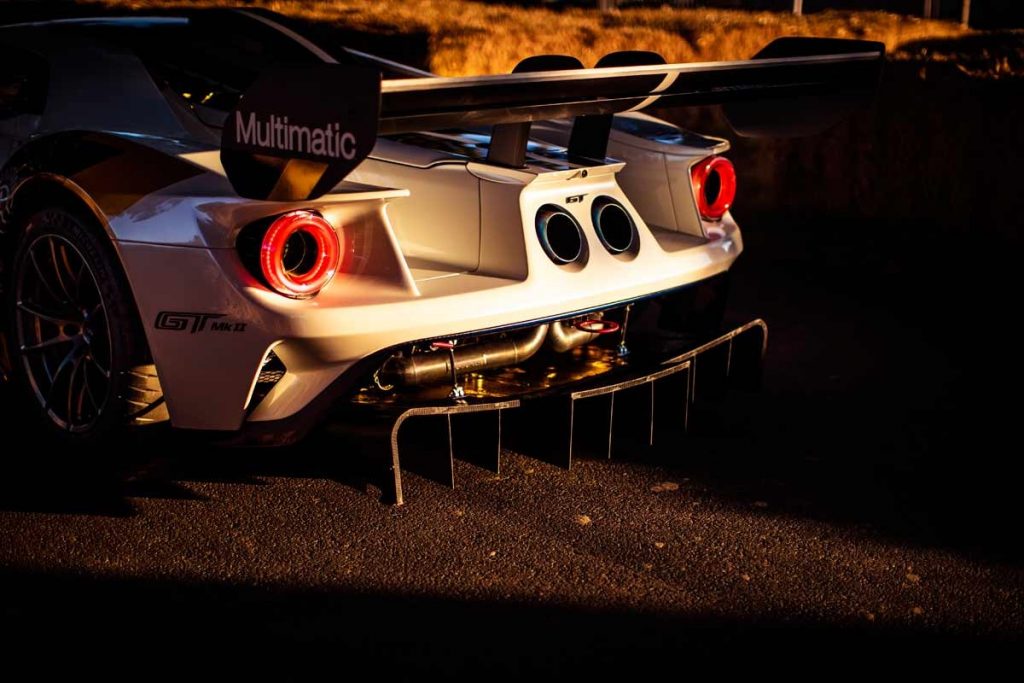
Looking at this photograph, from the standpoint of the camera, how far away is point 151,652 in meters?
2.72

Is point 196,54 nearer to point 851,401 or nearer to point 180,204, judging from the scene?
point 180,204

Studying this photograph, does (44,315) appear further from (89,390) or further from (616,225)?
(616,225)

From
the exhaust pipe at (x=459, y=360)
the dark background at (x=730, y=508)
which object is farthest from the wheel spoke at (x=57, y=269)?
the exhaust pipe at (x=459, y=360)

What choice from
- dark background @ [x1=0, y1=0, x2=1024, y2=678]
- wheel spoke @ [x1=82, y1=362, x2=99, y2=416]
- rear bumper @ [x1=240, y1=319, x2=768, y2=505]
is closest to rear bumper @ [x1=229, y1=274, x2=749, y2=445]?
rear bumper @ [x1=240, y1=319, x2=768, y2=505]

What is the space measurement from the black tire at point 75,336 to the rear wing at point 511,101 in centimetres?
74

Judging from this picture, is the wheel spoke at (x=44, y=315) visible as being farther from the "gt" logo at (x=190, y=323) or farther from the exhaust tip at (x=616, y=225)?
the exhaust tip at (x=616, y=225)

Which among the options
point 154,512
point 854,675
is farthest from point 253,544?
point 854,675

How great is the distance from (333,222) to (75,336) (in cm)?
102

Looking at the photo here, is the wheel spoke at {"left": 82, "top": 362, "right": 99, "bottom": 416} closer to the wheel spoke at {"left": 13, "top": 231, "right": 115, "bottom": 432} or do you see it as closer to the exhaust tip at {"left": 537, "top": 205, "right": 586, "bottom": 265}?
the wheel spoke at {"left": 13, "top": 231, "right": 115, "bottom": 432}

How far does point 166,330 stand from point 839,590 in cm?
188

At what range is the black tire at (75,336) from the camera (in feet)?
11.4

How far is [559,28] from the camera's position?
9.76 metres

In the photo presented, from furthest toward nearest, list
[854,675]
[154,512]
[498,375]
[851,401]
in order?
[851,401]
[498,375]
[154,512]
[854,675]

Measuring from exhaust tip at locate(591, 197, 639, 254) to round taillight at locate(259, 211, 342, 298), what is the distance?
0.93 metres
